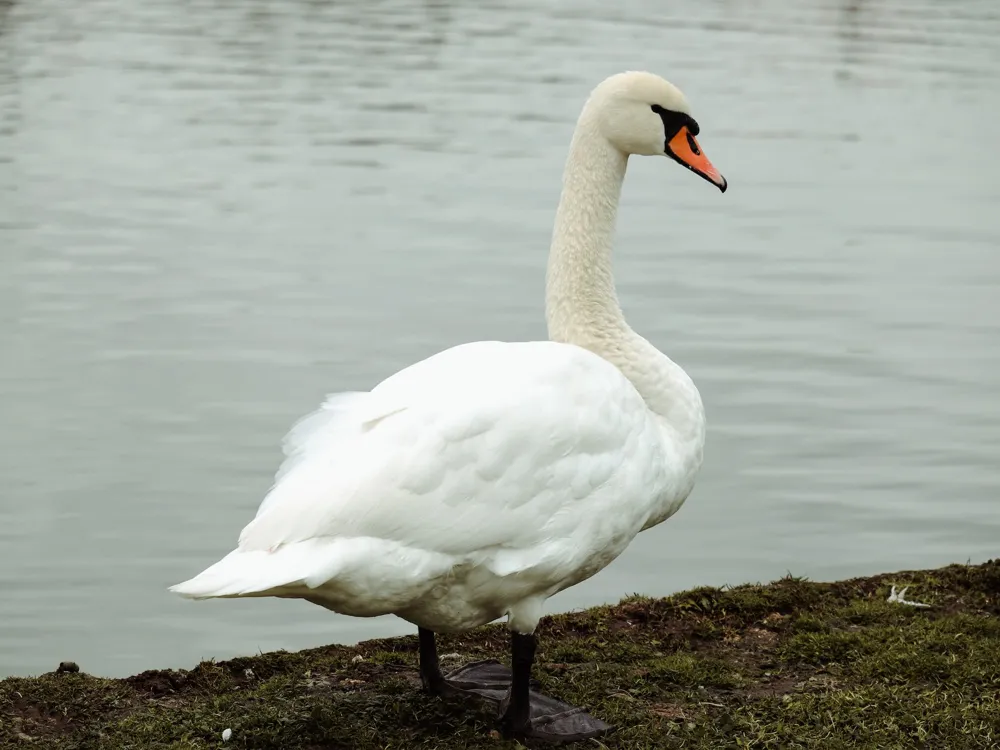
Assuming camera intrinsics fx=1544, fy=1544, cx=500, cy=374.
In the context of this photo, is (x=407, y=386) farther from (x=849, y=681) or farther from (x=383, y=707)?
(x=849, y=681)

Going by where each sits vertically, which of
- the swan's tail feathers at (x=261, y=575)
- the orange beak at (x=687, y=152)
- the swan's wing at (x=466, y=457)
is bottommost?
the swan's tail feathers at (x=261, y=575)

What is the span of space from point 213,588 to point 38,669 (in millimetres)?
3300

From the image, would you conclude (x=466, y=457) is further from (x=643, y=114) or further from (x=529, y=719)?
(x=643, y=114)

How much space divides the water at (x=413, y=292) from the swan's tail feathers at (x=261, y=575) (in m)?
2.98

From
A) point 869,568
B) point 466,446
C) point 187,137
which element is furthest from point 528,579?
point 187,137

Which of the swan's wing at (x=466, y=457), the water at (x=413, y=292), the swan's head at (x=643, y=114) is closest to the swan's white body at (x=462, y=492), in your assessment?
the swan's wing at (x=466, y=457)

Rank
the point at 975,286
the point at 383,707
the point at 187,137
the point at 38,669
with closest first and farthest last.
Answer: the point at 383,707 → the point at 38,669 → the point at 975,286 → the point at 187,137

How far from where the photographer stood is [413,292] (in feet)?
42.9

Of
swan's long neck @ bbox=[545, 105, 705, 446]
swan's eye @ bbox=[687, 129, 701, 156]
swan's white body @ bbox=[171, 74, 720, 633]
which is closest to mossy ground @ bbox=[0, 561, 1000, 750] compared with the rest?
swan's white body @ bbox=[171, 74, 720, 633]

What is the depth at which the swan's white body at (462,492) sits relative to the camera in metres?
4.70

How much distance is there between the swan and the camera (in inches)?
185

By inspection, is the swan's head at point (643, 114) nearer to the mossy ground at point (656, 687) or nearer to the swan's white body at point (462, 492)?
the swan's white body at point (462, 492)

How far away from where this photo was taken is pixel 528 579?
4.97 meters

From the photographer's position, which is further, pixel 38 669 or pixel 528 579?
pixel 38 669
